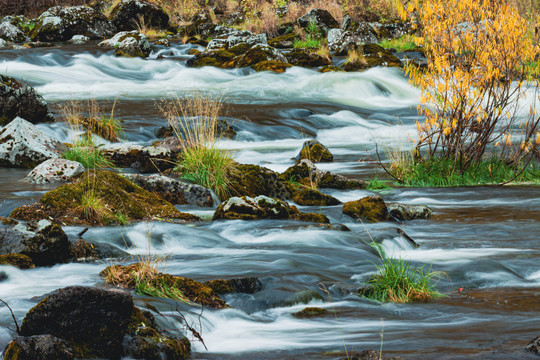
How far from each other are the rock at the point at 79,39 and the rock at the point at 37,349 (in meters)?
30.4

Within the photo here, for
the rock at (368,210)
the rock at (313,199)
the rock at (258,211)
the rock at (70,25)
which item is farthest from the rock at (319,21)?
the rock at (258,211)

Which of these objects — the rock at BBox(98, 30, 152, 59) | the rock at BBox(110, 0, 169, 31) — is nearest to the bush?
the rock at BBox(98, 30, 152, 59)

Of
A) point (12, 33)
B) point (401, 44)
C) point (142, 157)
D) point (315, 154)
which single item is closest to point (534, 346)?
point (142, 157)

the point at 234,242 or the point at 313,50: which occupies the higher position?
the point at 313,50

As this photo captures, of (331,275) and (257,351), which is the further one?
(331,275)

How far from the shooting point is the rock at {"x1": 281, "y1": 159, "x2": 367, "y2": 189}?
1077 centimetres

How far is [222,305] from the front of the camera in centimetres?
493

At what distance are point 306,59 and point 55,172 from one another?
16929mm

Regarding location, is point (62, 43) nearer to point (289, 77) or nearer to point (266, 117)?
point (289, 77)

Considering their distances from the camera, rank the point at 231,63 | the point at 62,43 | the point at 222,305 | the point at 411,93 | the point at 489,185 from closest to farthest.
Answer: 1. the point at 222,305
2. the point at 489,185
3. the point at 411,93
4. the point at 231,63
5. the point at 62,43

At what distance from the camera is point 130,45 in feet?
94.7

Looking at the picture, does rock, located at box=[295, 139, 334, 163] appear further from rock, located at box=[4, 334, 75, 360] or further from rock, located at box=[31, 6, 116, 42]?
rock, located at box=[31, 6, 116, 42]

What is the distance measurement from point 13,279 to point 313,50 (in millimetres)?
23432

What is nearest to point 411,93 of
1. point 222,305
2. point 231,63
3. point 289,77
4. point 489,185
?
point 289,77
